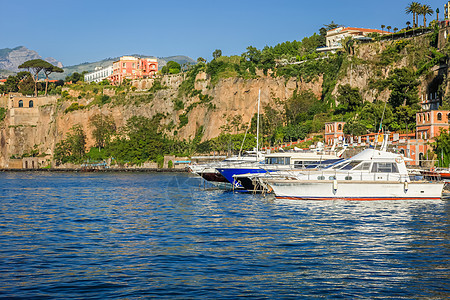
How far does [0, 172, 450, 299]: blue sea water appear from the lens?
54.0 ft

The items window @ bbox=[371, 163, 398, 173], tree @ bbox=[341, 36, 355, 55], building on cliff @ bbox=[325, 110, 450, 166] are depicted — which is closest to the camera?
window @ bbox=[371, 163, 398, 173]

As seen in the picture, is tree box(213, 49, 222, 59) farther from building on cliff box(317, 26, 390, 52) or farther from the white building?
the white building

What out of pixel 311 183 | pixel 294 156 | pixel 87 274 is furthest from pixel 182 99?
pixel 87 274

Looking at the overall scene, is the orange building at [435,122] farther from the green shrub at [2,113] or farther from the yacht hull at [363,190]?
the green shrub at [2,113]

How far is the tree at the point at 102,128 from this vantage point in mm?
141212

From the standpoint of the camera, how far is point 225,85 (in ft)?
424

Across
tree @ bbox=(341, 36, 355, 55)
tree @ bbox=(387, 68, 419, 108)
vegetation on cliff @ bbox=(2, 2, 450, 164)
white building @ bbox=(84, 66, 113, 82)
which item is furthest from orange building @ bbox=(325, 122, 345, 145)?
white building @ bbox=(84, 66, 113, 82)

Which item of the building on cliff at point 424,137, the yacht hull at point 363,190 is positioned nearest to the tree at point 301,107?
the building on cliff at point 424,137

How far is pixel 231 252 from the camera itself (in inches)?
856

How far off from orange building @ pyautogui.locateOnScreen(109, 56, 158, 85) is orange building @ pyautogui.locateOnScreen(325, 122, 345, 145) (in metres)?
83.7

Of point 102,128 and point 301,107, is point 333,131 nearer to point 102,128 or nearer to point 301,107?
point 301,107

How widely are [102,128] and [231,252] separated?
125 metres

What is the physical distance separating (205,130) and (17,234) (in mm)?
102760

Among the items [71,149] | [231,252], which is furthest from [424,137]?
[71,149]
